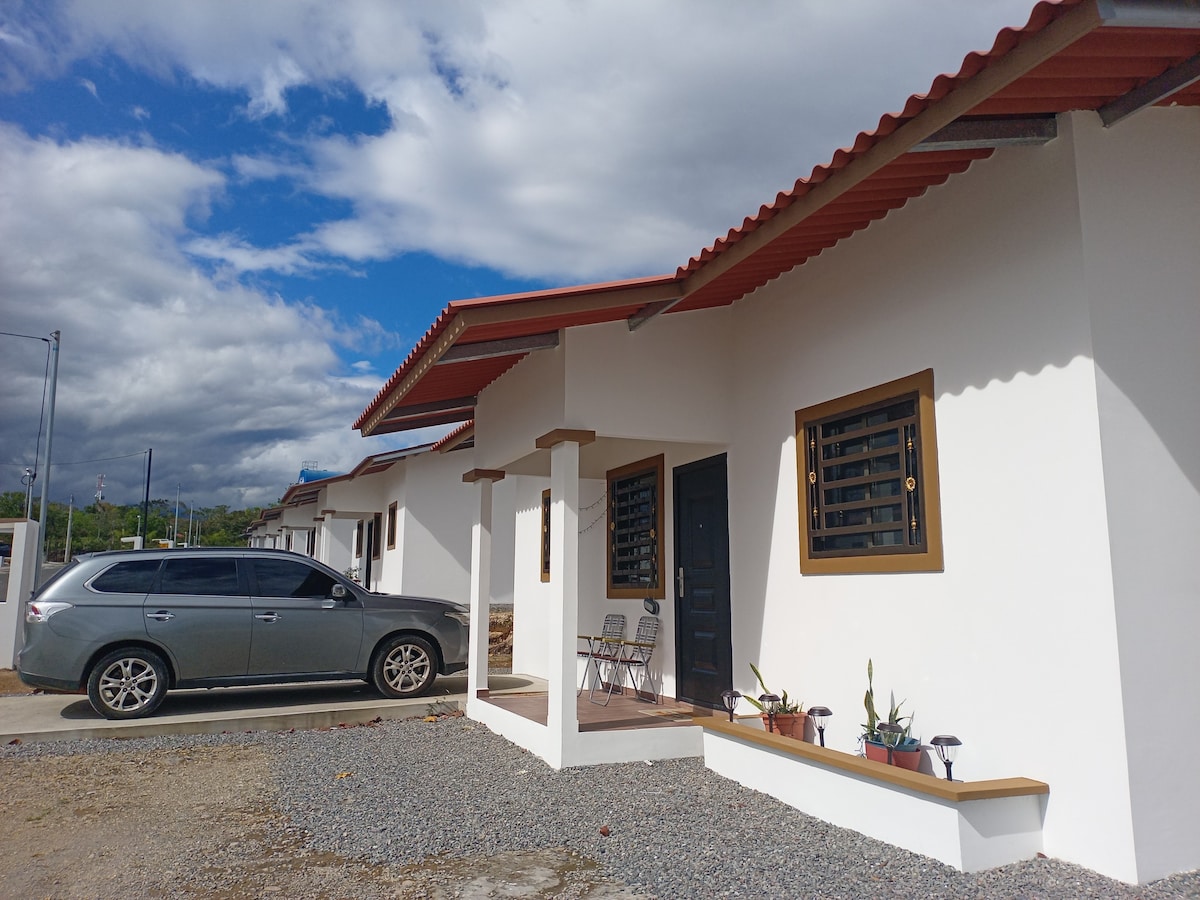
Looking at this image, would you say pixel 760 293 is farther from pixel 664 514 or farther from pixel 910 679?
pixel 910 679

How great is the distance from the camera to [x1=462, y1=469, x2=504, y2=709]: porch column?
8.77 meters

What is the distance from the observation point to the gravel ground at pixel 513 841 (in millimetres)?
3949

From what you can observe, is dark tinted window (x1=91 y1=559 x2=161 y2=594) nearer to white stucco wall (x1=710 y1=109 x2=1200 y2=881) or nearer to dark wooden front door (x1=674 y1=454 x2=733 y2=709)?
dark wooden front door (x1=674 y1=454 x2=733 y2=709)

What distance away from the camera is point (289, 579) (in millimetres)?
9070

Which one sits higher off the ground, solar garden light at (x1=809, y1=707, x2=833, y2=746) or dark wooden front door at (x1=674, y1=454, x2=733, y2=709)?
dark wooden front door at (x1=674, y1=454, x2=733, y2=709)

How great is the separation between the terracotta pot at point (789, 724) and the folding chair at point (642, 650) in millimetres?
2253

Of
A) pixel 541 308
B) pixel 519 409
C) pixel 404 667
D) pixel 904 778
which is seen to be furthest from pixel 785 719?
pixel 404 667

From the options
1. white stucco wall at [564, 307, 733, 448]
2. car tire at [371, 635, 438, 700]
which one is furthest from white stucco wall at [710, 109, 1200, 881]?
car tire at [371, 635, 438, 700]

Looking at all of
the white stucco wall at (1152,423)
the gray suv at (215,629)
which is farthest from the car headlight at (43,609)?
the white stucco wall at (1152,423)

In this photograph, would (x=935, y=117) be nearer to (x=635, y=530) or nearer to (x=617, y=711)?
(x=617, y=711)

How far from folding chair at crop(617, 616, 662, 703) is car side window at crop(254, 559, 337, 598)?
10.3 ft

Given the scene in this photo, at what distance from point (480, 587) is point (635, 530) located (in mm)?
1633

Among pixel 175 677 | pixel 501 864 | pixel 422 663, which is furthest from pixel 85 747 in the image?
pixel 501 864

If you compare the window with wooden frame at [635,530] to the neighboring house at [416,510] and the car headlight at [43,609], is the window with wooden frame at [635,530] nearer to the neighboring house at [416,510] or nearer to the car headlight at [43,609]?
the neighboring house at [416,510]
